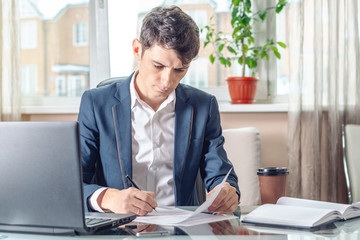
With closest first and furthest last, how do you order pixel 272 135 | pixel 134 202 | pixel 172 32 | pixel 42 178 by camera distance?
pixel 42 178
pixel 134 202
pixel 172 32
pixel 272 135

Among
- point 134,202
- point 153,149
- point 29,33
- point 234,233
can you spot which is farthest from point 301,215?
point 29,33

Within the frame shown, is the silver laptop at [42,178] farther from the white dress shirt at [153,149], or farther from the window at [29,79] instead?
the window at [29,79]

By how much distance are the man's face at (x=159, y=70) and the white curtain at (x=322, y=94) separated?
3.97ft

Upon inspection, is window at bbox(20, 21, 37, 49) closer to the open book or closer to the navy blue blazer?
the navy blue blazer

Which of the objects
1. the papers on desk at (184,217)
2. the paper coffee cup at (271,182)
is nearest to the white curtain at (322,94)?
Result: the paper coffee cup at (271,182)

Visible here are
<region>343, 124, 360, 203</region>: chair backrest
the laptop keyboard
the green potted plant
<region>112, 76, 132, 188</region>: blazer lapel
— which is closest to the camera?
the laptop keyboard

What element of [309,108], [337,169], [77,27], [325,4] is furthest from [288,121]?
[77,27]

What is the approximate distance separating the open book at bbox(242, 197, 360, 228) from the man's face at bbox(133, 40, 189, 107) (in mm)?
541

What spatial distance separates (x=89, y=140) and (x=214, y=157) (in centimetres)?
45

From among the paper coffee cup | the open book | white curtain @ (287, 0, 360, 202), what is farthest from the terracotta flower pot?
the open book

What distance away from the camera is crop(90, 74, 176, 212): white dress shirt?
1.72m

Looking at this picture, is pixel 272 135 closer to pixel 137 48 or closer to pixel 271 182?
pixel 271 182

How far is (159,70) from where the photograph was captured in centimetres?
160

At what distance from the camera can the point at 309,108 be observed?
8.70 ft
